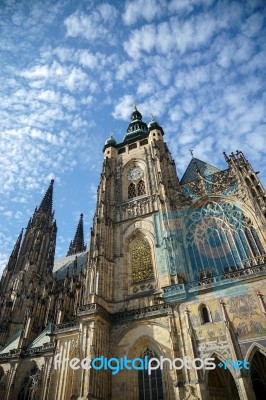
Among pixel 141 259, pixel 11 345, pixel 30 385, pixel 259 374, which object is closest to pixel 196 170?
pixel 141 259

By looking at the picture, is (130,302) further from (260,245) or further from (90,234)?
(260,245)

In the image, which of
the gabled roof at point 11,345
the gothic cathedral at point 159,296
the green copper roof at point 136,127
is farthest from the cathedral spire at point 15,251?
the green copper roof at point 136,127

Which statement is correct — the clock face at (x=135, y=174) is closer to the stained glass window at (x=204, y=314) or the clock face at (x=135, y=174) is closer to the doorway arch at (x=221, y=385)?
the stained glass window at (x=204, y=314)

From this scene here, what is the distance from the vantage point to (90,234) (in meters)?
21.9

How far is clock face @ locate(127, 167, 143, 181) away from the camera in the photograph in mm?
25672

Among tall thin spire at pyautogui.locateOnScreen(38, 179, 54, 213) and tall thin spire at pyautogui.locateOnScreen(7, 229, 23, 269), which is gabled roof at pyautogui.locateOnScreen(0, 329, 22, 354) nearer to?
tall thin spire at pyautogui.locateOnScreen(7, 229, 23, 269)

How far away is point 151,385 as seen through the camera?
14820 mm

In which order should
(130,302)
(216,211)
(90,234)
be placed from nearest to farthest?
(130,302) → (216,211) → (90,234)

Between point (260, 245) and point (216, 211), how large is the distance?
3.93m

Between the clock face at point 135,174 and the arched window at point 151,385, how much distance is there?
1425 cm

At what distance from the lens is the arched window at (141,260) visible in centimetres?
1934

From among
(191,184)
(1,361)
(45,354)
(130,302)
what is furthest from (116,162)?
(1,361)

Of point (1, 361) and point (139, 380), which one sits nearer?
point (139, 380)

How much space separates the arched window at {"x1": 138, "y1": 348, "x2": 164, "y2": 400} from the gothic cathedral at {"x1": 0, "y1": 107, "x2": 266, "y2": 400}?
56 mm
